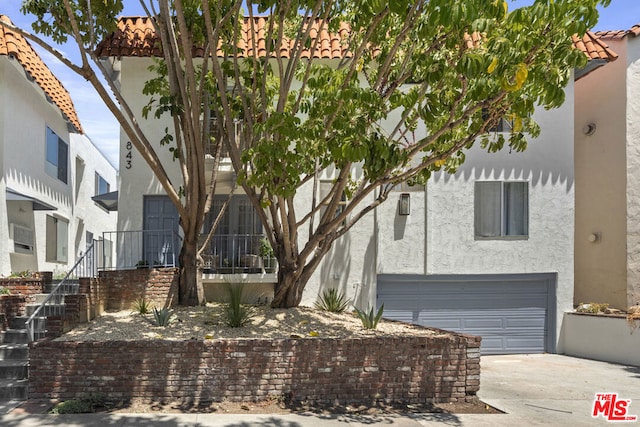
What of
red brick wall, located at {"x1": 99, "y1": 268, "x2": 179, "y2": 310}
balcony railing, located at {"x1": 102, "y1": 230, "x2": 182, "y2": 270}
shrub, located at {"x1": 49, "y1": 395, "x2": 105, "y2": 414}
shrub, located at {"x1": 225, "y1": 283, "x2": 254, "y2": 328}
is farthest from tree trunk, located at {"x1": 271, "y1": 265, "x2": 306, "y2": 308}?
shrub, located at {"x1": 49, "y1": 395, "x2": 105, "y2": 414}

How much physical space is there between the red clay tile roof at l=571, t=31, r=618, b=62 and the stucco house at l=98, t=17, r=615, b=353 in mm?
25

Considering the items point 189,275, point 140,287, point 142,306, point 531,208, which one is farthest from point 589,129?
point 142,306

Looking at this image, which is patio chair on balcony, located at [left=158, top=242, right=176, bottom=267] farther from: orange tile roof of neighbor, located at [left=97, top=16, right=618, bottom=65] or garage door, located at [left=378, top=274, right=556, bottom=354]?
garage door, located at [left=378, top=274, right=556, bottom=354]

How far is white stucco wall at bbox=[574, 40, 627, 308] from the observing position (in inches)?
568

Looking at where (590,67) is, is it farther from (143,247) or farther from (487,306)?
(143,247)

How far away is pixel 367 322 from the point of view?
10039mm

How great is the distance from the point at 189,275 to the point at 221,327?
192 centimetres

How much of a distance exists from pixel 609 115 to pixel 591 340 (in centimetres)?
539

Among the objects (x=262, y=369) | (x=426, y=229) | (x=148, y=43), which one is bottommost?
(x=262, y=369)

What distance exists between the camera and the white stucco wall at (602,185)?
47.3 feet

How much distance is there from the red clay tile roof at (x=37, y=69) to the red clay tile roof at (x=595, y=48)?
12.0 meters

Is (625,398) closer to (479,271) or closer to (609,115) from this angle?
(479,271)

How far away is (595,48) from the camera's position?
13883mm

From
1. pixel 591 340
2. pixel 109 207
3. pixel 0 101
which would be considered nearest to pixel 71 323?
pixel 0 101
